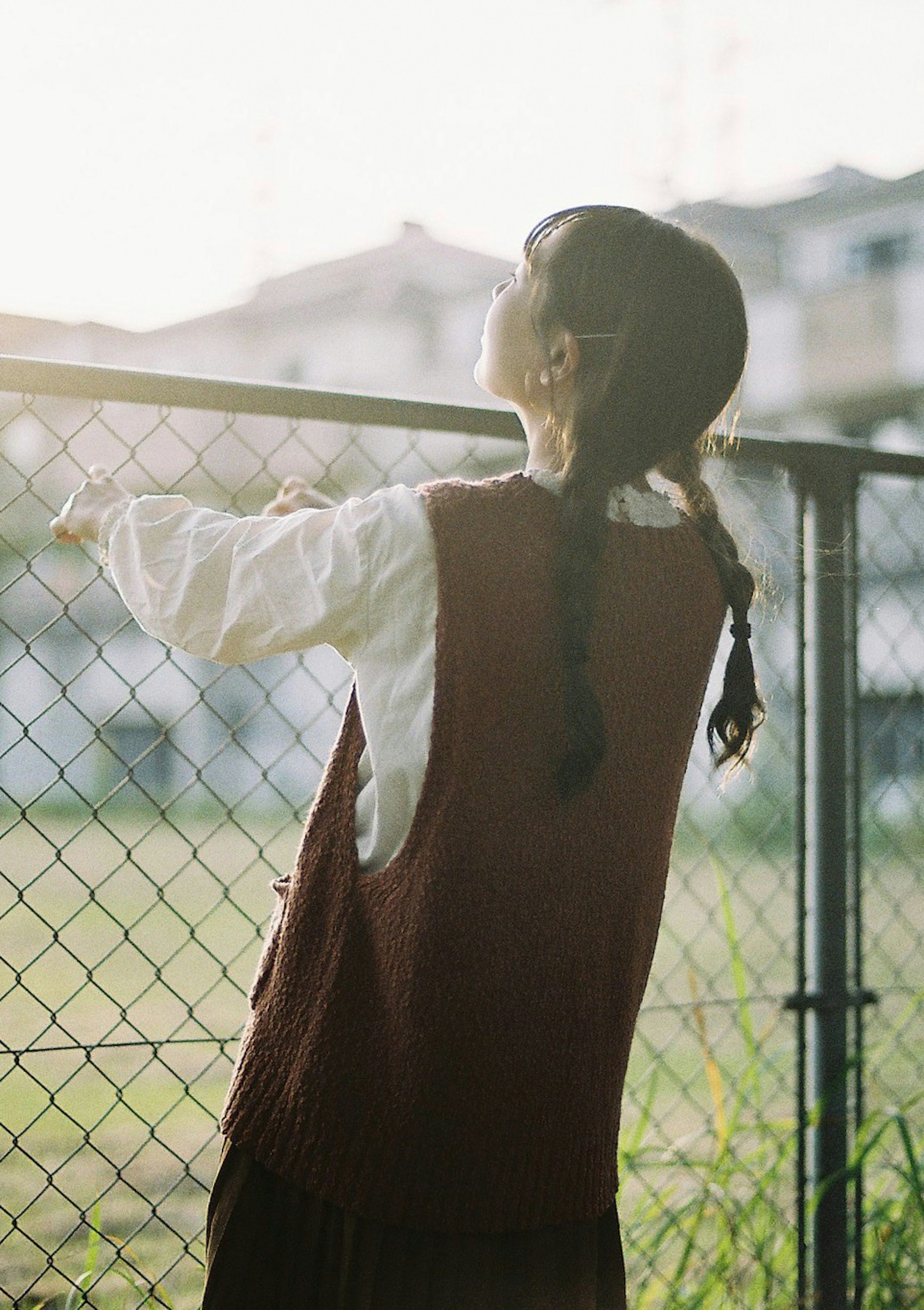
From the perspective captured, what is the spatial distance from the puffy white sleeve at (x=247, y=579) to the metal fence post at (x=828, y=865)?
106 cm

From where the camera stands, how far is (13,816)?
39.7 feet

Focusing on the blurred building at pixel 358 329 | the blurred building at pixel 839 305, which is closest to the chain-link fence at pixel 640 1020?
the blurred building at pixel 839 305

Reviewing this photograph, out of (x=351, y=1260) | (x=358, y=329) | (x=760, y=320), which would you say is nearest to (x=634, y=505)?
(x=351, y=1260)

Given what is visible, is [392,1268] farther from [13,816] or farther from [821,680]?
[13,816]

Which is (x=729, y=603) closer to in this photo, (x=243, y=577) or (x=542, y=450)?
(x=542, y=450)

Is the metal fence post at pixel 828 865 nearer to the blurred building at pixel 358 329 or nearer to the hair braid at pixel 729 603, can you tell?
the hair braid at pixel 729 603

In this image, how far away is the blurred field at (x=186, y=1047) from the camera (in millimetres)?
2164

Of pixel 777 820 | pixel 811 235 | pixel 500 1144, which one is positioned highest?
pixel 811 235

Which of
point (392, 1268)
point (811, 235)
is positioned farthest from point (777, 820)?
point (811, 235)

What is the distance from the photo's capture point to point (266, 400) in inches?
66.9

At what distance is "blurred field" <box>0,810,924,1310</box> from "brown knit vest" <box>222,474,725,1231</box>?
0.50 meters

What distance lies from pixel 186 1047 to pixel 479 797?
392 centimetres

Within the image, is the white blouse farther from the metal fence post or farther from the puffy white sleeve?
the metal fence post

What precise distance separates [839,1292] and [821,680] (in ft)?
3.12
